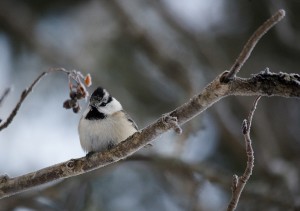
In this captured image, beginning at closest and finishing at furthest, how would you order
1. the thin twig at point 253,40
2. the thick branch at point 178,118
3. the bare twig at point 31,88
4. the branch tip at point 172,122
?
the thin twig at point 253,40, the thick branch at point 178,118, the branch tip at point 172,122, the bare twig at point 31,88

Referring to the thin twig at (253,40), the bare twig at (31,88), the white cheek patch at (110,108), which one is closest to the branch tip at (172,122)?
the thin twig at (253,40)

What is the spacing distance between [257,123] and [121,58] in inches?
81.1

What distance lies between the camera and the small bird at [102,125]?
3.04 m

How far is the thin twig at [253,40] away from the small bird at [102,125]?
4.20ft

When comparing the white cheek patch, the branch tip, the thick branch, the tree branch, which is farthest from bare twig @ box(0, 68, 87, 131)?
the white cheek patch

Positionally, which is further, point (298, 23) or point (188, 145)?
point (298, 23)

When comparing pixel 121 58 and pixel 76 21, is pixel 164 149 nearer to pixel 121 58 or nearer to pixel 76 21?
pixel 121 58

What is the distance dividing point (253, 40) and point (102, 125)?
62.3 inches

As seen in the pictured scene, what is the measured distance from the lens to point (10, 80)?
20.5ft

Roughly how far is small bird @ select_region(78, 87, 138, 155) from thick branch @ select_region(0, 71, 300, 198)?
0.55m

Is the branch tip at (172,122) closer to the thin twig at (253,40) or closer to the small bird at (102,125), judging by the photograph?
the thin twig at (253,40)

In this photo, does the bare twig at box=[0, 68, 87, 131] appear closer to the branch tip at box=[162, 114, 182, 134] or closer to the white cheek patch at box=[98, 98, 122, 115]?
the branch tip at box=[162, 114, 182, 134]

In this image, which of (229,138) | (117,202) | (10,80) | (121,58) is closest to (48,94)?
(10,80)

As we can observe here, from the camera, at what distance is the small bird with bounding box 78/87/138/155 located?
9.98 feet
